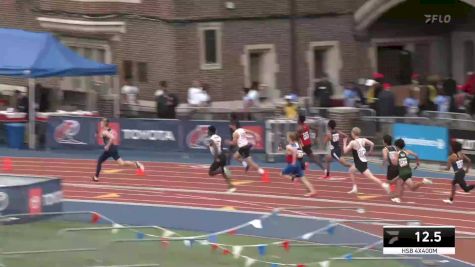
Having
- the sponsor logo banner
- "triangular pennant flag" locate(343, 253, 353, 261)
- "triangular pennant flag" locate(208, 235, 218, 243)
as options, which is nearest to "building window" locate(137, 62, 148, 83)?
the sponsor logo banner

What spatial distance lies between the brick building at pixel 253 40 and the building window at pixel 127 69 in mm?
34

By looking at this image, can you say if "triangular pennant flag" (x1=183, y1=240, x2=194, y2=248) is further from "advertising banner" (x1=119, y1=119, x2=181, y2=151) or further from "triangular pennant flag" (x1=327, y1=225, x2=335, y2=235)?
"advertising banner" (x1=119, y1=119, x2=181, y2=151)

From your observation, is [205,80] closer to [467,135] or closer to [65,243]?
[467,135]

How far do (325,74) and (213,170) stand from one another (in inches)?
524

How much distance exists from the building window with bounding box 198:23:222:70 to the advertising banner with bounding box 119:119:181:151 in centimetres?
526

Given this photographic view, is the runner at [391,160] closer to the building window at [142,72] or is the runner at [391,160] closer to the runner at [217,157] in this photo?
the runner at [217,157]

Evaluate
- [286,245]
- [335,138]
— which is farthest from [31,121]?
[286,245]

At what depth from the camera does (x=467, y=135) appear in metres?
28.1

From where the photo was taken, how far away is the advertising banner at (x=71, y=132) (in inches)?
1302

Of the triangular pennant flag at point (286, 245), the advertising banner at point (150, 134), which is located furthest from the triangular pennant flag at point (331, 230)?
the advertising banner at point (150, 134)

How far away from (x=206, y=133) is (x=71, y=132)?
4.38 meters

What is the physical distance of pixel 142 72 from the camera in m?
38.0

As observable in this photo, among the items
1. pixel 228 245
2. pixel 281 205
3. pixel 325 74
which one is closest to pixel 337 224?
pixel 228 245

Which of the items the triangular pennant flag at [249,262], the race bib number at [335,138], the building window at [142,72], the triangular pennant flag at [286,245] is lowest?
the triangular pennant flag at [249,262]
